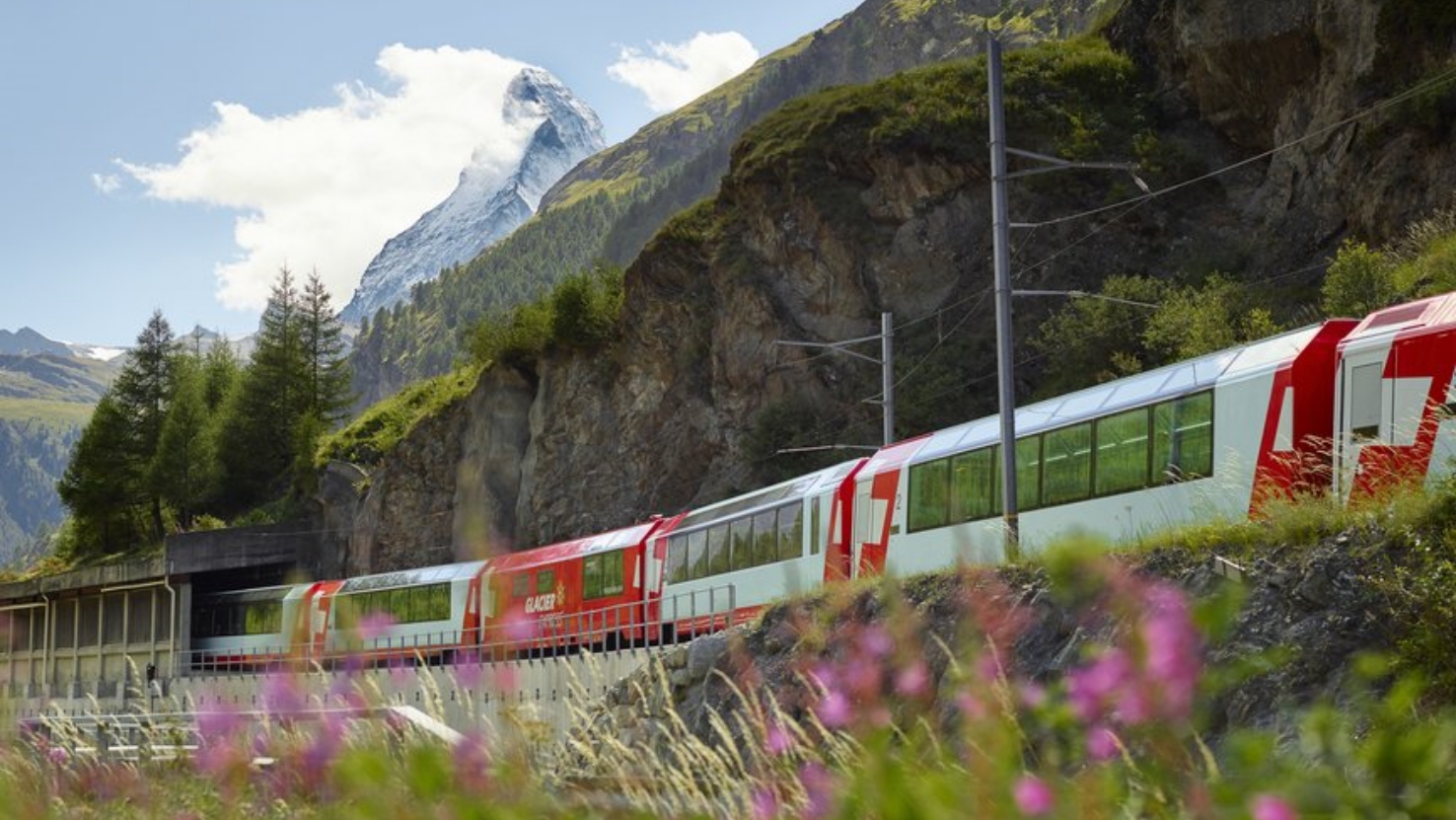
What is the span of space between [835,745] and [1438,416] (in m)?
13.0

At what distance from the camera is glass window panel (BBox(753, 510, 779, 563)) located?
3003cm

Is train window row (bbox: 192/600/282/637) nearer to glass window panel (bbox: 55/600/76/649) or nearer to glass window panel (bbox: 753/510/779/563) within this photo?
glass window panel (bbox: 55/600/76/649)

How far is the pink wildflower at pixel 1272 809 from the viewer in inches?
111

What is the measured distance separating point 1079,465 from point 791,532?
8.29m

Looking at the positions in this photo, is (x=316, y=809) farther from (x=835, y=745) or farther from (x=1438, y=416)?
(x=1438, y=416)

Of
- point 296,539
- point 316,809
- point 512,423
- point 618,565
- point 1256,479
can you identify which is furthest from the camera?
point 296,539

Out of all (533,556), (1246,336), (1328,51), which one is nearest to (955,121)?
(1328,51)

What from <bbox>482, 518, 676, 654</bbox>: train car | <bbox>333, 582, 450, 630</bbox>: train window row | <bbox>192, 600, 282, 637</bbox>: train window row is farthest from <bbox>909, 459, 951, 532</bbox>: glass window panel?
<bbox>192, 600, 282, 637</bbox>: train window row

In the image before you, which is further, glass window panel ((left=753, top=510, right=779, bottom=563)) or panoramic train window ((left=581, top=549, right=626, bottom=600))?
panoramic train window ((left=581, top=549, right=626, bottom=600))

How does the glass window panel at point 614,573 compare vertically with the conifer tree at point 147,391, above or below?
below

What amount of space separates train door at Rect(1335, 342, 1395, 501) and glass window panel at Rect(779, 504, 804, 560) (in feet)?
41.2

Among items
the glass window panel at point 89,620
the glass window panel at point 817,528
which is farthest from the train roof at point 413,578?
the glass window panel at point 89,620

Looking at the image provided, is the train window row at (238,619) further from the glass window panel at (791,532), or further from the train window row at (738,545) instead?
the glass window panel at (791,532)

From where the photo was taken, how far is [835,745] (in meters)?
5.55
